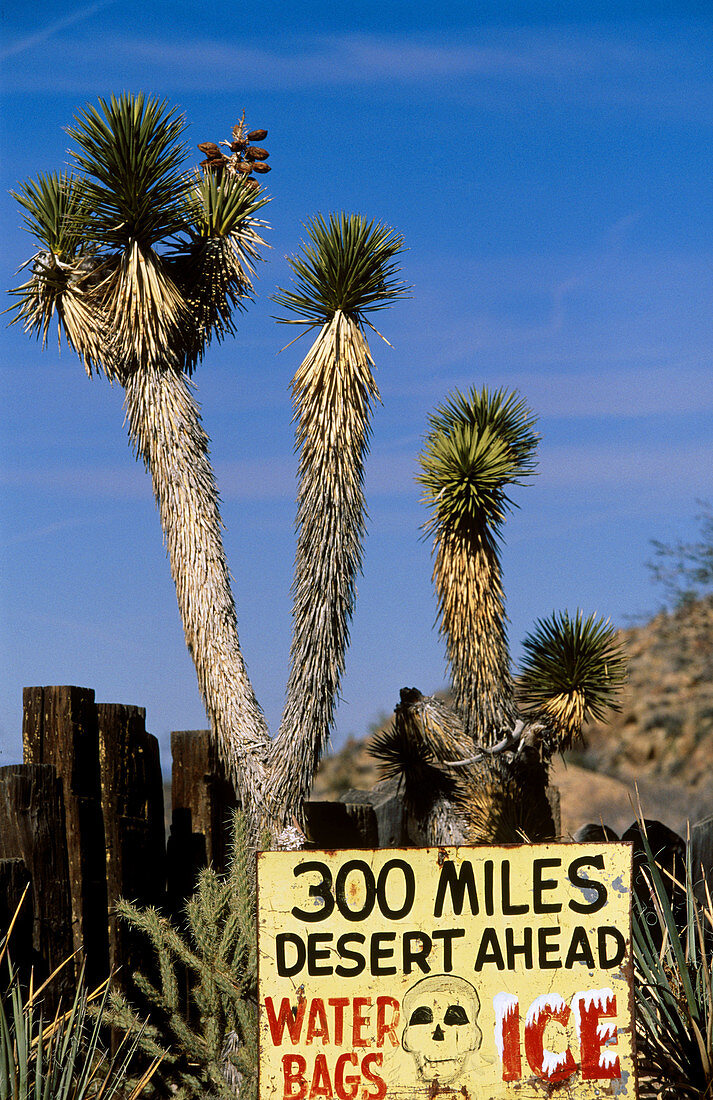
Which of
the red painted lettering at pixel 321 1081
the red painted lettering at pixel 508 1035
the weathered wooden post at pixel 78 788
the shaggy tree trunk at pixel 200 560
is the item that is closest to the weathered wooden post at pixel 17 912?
the weathered wooden post at pixel 78 788

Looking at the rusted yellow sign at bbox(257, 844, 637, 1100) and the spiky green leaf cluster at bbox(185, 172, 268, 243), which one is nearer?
the rusted yellow sign at bbox(257, 844, 637, 1100)

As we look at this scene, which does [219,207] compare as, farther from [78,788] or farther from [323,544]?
[78,788]

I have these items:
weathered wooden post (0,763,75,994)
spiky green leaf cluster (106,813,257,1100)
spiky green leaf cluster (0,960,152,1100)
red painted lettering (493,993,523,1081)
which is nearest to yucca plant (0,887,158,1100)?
spiky green leaf cluster (0,960,152,1100)

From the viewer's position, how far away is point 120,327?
29.6 ft

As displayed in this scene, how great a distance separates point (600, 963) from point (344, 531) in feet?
16.4

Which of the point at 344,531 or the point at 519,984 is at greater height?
the point at 344,531

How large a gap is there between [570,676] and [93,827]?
5456 millimetres

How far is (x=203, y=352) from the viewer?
9.64m

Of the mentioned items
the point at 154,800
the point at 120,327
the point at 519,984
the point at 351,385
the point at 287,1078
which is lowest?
the point at 287,1078

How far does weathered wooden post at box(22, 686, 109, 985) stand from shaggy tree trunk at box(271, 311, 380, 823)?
6.55ft

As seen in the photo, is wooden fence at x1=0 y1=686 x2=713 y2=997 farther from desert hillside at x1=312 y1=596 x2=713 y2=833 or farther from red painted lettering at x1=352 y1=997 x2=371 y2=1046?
desert hillside at x1=312 y1=596 x2=713 y2=833

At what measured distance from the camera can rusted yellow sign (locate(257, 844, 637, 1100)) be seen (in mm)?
3232

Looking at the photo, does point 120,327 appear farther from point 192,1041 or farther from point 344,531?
point 192,1041

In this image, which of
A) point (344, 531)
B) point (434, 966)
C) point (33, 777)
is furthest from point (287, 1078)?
point (344, 531)
